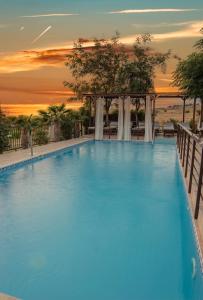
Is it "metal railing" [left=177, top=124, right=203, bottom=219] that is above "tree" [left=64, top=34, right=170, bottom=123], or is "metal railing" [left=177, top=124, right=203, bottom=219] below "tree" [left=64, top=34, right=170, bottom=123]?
below

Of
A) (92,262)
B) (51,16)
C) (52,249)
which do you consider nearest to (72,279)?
(92,262)

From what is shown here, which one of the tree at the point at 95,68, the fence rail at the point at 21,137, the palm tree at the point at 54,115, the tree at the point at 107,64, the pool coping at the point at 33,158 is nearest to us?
the pool coping at the point at 33,158

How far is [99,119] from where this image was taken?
20438 millimetres

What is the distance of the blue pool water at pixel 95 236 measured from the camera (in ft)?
14.0

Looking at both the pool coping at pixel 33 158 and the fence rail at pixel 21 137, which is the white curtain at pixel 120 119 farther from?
the fence rail at pixel 21 137

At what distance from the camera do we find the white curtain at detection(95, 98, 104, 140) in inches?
802

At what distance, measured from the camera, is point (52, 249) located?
534cm

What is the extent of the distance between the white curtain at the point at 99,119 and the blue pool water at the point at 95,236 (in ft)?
30.1

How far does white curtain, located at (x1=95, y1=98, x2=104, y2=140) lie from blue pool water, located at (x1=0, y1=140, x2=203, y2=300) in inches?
361

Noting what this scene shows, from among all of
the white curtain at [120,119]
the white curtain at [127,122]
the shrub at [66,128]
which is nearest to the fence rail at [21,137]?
the shrub at [66,128]

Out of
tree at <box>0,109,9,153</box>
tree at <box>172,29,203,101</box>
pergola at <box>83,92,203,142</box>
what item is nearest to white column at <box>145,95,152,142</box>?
pergola at <box>83,92,203,142</box>

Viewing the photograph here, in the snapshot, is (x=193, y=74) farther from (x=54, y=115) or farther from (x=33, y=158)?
(x=54, y=115)

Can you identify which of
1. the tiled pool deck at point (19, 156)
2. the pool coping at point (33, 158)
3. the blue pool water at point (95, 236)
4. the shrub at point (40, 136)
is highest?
the shrub at point (40, 136)

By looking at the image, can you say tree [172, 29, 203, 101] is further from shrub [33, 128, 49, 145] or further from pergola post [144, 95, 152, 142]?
shrub [33, 128, 49, 145]
